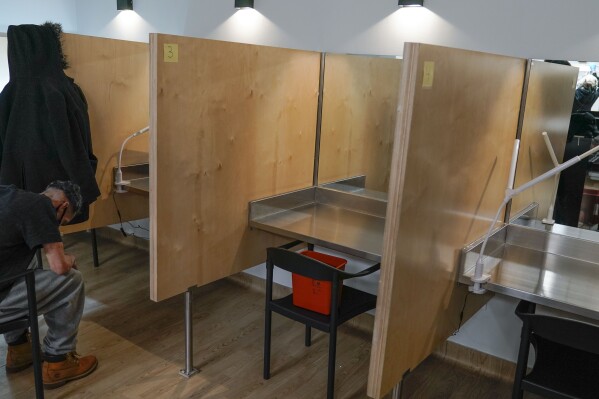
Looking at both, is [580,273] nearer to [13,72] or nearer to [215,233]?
[215,233]

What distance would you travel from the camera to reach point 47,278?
86.1 inches

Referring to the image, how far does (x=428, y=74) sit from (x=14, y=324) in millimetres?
1672

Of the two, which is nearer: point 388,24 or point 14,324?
point 14,324

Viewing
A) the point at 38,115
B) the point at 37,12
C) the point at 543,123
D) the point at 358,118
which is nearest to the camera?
the point at 543,123

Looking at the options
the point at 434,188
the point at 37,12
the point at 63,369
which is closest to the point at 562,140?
the point at 434,188

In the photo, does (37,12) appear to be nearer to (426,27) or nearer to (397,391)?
(426,27)

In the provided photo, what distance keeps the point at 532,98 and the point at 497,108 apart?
0.31 meters

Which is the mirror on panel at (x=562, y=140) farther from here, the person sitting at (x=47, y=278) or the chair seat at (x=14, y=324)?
the chair seat at (x=14, y=324)

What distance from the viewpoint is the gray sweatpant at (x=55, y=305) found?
2070 millimetres

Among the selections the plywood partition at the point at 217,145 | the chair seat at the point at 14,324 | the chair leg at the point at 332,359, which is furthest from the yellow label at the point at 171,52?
the chair leg at the point at 332,359

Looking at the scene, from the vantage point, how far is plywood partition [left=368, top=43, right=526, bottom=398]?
5.29ft

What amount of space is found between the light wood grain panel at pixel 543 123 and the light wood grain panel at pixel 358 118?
0.66 meters

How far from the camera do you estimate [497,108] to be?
6.82 feet

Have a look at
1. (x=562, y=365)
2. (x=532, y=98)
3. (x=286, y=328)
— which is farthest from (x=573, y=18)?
(x=286, y=328)
